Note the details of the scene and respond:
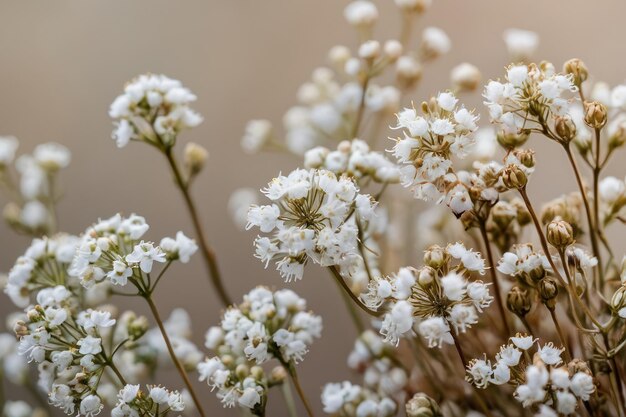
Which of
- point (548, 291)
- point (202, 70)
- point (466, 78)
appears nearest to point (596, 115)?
point (548, 291)

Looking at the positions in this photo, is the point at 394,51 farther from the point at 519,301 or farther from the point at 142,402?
the point at 142,402

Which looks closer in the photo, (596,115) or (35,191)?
(596,115)

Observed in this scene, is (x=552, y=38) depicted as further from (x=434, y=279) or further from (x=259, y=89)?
(x=434, y=279)

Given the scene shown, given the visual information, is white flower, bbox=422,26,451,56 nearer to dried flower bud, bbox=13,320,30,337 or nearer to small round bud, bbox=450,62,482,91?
small round bud, bbox=450,62,482,91

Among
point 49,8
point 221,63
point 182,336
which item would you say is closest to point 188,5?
point 221,63

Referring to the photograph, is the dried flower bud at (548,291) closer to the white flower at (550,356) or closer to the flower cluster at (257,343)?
the white flower at (550,356)

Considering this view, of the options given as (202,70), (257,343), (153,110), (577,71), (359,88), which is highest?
(202,70)
